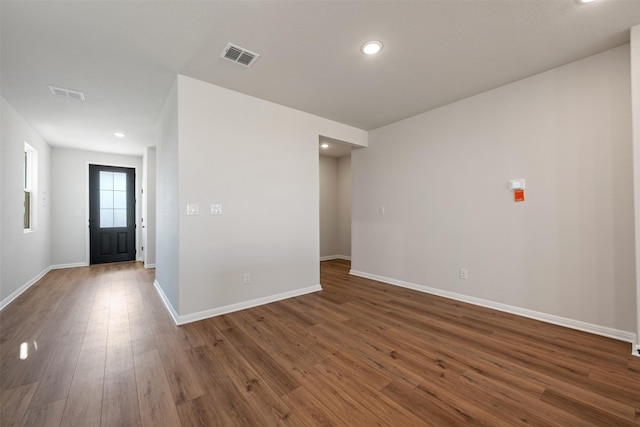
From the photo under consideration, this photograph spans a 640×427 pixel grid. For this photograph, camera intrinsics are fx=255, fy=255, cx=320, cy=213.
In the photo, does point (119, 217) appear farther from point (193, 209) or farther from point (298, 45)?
point (298, 45)

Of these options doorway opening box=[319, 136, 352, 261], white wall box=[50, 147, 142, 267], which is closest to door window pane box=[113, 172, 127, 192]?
white wall box=[50, 147, 142, 267]

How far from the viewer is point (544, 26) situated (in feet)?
6.95

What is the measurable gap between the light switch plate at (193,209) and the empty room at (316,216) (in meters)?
0.01

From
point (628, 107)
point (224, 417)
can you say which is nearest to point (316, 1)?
point (224, 417)

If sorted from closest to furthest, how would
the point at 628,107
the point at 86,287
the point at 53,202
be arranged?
the point at 628,107, the point at 86,287, the point at 53,202

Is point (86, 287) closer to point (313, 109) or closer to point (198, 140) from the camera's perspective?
point (198, 140)

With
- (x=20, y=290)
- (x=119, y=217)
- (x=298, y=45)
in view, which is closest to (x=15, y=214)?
(x=20, y=290)

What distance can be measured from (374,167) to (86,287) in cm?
528

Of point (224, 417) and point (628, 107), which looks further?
point (628, 107)

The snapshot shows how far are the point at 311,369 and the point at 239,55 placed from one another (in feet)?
9.37

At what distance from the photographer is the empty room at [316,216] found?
5.73 feet

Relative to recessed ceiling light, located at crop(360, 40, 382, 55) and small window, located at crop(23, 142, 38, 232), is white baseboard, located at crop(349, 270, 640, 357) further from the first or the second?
small window, located at crop(23, 142, 38, 232)

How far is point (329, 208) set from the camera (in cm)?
681

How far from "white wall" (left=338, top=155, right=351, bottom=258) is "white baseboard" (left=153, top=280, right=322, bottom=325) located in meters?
2.89
